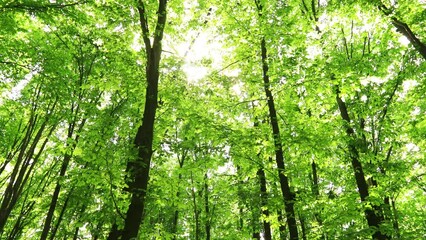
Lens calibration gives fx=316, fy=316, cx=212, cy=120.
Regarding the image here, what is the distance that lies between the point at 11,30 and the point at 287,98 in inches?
348

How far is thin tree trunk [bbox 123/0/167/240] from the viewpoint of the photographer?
21.9 ft

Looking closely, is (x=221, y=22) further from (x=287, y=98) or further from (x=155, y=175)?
(x=155, y=175)

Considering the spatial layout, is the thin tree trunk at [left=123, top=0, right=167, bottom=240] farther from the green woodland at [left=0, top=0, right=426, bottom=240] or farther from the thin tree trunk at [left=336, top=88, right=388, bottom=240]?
the thin tree trunk at [left=336, top=88, right=388, bottom=240]

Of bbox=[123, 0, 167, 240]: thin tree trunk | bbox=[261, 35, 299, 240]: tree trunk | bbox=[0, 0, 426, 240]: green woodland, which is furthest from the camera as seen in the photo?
bbox=[261, 35, 299, 240]: tree trunk

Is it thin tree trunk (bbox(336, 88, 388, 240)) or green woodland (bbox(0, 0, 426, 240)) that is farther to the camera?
thin tree trunk (bbox(336, 88, 388, 240))

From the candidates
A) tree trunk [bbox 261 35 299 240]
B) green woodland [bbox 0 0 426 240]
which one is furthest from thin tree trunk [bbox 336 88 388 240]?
tree trunk [bbox 261 35 299 240]

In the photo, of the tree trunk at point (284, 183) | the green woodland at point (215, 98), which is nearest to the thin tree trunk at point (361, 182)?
the green woodland at point (215, 98)

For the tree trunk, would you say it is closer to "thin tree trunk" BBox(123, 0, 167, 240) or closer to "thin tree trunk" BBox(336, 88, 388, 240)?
"thin tree trunk" BBox(336, 88, 388, 240)

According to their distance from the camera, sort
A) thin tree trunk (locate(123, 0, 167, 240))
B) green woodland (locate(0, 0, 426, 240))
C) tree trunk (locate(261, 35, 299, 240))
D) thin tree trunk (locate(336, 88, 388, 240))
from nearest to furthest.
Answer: thin tree trunk (locate(123, 0, 167, 240))
green woodland (locate(0, 0, 426, 240))
tree trunk (locate(261, 35, 299, 240))
thin tree trunk (locate(336, 88, 388, 240))

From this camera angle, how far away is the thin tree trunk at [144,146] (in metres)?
6.68

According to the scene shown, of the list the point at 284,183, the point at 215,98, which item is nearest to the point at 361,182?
the point at 284,183

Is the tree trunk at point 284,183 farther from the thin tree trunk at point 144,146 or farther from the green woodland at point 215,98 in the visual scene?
the thin tree trunk at point 144,146

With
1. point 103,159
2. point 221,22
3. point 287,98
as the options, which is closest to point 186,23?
point 221,22

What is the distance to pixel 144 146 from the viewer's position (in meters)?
7.17
